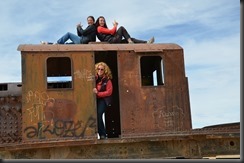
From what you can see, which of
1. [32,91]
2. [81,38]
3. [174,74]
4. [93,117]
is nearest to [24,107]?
[32,91]

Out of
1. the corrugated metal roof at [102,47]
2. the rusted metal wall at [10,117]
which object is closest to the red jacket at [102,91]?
the corrugated metal roof at [102,47]

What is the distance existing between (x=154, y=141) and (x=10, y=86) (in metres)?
4.28

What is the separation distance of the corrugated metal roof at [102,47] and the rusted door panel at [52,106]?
21 centimetres

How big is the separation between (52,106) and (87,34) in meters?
2.32

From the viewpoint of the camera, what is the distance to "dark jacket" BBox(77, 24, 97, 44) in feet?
32.3

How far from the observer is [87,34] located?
990 centimetres

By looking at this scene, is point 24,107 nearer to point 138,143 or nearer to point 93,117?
point 93,117

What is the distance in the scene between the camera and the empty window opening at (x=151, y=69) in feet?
34.2

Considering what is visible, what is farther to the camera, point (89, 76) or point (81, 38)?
point (81, 38)

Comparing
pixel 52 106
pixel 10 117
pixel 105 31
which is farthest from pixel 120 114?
pixel 10 117

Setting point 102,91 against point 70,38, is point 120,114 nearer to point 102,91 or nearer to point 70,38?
point 102,91

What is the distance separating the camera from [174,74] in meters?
9.32

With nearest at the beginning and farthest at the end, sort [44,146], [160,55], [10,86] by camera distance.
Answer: [44,146] < [160,55] < [10,86]

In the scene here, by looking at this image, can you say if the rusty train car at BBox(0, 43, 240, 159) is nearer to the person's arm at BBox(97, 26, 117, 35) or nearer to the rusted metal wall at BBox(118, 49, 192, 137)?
the rusted metal wall at BBox(118, 49, 192, 137)
